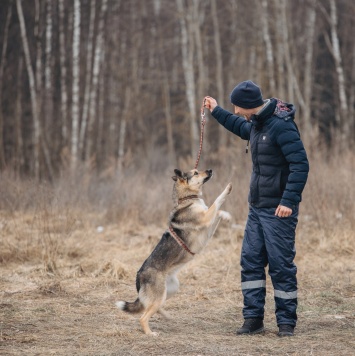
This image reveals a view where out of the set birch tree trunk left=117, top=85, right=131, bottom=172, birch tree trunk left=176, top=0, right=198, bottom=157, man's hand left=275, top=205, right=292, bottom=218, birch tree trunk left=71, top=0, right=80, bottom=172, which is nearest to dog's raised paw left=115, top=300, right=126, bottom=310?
man's hand left=275, top=205, right=292, bottom=218

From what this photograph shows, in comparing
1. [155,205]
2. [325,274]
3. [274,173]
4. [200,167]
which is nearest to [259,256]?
[274,173]

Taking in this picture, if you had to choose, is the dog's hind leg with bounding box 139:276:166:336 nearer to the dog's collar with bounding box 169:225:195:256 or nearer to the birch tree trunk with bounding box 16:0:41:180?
the dog's collar with bounding box 169:225:195:256

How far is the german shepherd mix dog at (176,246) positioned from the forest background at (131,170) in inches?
12.9

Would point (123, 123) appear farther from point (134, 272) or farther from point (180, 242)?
point (180, 242)

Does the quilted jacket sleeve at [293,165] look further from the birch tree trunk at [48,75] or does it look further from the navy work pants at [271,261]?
the birch tree trunk at [48,75]

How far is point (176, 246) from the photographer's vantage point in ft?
20.8

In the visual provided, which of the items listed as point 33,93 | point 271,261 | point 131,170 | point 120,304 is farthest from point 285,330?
point 33,93

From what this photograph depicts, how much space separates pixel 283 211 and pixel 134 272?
3715 mm

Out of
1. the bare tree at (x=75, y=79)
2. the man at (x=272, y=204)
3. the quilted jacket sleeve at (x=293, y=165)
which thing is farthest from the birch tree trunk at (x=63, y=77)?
the quilted jacket sleeve at (x=293, y=165)

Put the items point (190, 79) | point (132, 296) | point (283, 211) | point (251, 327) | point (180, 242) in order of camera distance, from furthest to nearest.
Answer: point (190, 79), point (132, 296), point (180, 242), point (251, 327), point (283, 211)

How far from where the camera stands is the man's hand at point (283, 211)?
555cm

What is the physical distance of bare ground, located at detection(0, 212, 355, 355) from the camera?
5508mm

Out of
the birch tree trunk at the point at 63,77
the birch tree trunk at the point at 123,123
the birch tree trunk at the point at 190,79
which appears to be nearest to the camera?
the birch tree trunk at the point at 63,77

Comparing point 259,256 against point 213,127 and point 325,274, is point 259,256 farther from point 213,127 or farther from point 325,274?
point 213,127
